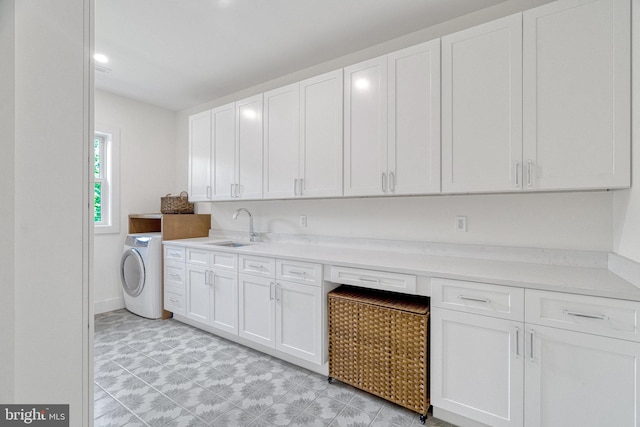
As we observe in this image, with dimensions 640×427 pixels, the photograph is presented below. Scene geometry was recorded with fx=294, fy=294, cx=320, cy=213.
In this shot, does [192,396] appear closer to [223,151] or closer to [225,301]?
[225,301]

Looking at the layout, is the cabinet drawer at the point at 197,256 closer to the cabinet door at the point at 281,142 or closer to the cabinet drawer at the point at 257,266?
the cabinet drawer at the point at 257,266

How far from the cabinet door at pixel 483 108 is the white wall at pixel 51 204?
185cm

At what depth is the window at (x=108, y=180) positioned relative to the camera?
363 cm

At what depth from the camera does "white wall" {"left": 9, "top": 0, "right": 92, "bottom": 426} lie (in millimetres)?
747

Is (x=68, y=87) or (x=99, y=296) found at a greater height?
(x=68, y=87)

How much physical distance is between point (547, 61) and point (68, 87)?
2175 mm

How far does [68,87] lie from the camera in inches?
32.7

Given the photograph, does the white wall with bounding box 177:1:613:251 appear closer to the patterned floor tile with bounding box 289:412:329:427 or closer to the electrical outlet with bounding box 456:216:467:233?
the electrical outlet with bounding box 456:216:467:233

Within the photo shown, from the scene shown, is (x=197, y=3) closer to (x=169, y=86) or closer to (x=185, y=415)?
(x=169, y=86)

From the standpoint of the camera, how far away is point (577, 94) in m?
1.56

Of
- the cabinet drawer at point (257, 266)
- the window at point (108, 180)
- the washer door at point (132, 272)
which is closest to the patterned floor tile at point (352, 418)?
the cabinet drawer at point (257, 266)

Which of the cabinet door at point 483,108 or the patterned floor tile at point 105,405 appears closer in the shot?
the cabinet door at point 483,108

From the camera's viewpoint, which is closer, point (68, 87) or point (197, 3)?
point (68, 87)

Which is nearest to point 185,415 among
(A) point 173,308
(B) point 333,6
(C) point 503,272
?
(A) point 173,308
